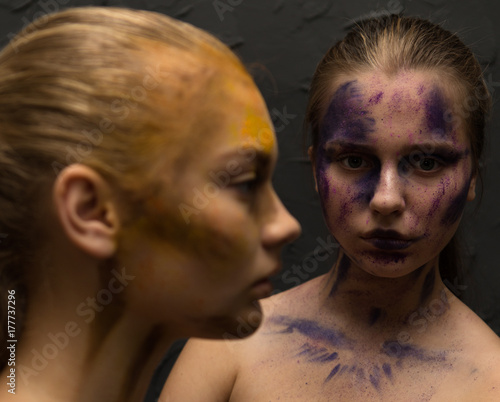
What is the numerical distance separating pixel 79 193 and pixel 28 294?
181 millimetres

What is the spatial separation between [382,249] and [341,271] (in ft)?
0.62

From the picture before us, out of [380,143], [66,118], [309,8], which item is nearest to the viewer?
[66,118]

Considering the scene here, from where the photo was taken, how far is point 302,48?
164cm

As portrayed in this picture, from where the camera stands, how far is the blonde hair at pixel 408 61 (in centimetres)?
121

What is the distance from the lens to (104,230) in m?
0.79

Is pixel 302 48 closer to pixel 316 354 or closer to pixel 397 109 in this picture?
pixel 397 109

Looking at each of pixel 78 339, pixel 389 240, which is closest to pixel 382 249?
pixel 389 240

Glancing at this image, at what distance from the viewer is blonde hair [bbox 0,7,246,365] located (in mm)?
773

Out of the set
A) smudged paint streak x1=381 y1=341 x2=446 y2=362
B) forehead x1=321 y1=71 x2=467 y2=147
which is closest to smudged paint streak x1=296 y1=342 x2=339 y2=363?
smudged paint streak x1=381 y1=341 x2=446 y2=362

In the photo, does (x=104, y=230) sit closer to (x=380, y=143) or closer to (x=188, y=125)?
(x=188, y=125)

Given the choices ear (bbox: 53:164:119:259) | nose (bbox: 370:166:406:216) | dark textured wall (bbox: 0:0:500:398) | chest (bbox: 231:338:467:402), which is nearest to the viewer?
ear (bbox: 53:164:119:259)

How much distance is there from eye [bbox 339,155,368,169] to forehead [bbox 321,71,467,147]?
0.04m

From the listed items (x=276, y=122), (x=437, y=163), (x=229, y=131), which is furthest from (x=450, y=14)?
(x=229, y=131)

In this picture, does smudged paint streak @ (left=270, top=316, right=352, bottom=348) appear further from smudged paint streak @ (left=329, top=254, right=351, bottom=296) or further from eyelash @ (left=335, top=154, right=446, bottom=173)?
eyelash @ (left=335, top=154, right=446, bottom=173)
